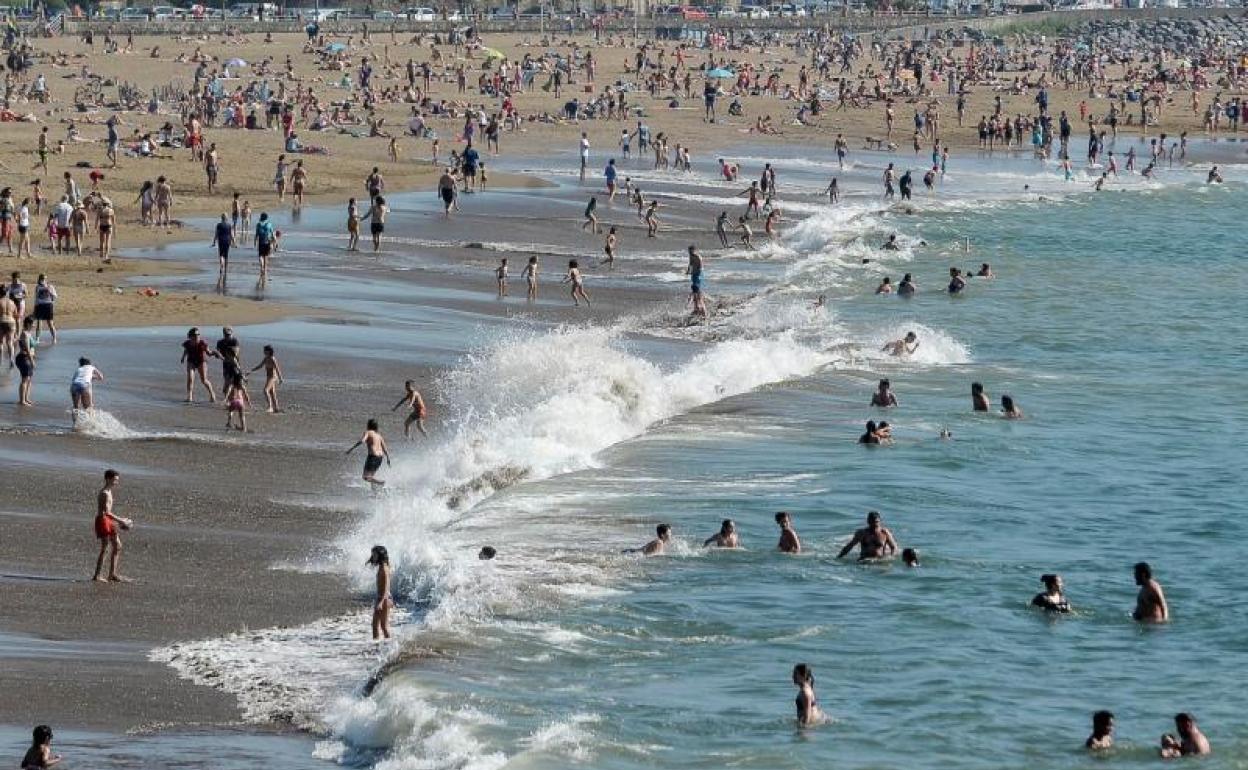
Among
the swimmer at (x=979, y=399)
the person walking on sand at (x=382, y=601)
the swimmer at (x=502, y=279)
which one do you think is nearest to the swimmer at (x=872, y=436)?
the swimmer at (x=979, y=399)

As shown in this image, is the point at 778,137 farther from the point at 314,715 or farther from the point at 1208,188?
the point at 314,715

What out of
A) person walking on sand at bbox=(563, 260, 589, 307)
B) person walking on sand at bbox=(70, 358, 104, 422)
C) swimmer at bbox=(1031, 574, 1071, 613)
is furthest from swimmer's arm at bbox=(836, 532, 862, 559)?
person walking on sand at bbox=(563, 260, 589, 307)

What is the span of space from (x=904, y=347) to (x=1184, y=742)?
62.8 ft

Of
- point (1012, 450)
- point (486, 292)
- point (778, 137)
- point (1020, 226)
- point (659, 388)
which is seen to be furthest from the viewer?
point (778, 137)

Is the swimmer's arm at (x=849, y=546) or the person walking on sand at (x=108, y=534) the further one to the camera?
the swimmer's arm at (x=849, y=546)

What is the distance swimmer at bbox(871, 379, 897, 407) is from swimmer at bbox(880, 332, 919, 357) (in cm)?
458

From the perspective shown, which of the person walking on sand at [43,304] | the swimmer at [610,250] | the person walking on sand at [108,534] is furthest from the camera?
the swimmer at [610,250]

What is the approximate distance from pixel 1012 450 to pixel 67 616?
14.4m

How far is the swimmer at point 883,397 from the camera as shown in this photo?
2966 centimetres

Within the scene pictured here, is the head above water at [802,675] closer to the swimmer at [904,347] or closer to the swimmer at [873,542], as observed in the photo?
the swimmer at [873,542]

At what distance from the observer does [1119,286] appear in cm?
4622

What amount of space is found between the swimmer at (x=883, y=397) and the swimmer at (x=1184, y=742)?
1370 cm

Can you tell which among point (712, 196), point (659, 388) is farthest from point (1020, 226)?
point (659, 388)

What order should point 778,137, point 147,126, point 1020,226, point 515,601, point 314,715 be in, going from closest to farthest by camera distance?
1. point 314,715
2. point 515,601
3. point 1020,226
4. point 147,126
5. point 778,137
